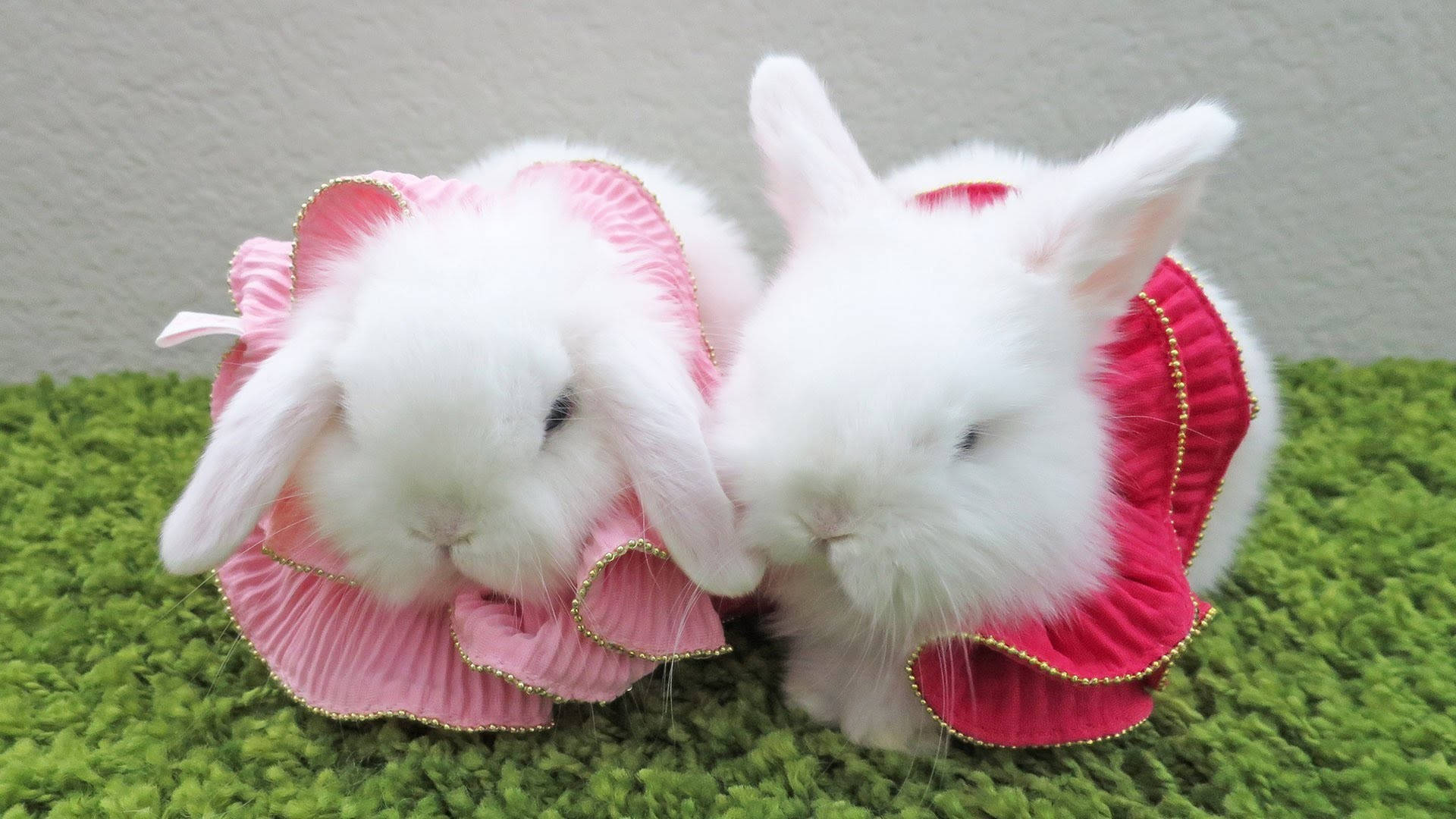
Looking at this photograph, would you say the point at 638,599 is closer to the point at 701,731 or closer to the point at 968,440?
the point at 701,731

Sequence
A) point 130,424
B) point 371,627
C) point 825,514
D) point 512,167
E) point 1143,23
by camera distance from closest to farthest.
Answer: point 825,514 < point 371,627 < point 512,167 < point 130,424 < point 1143,23

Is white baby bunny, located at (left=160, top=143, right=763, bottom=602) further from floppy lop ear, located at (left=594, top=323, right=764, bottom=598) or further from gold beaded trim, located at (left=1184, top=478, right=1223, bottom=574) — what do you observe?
gold beaded trim, located at (left=1184, top=478, right=1223, bottom=574)

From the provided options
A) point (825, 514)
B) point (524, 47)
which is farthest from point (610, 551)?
point (524, 47)

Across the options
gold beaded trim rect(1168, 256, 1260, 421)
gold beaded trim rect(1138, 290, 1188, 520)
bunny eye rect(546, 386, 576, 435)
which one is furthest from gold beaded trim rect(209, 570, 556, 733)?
gold beaded trim rect(1168, 256, 1260, 421)

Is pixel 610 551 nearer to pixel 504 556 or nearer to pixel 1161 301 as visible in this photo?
pixel 504 556

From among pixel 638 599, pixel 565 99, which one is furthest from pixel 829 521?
pixel 565 99
